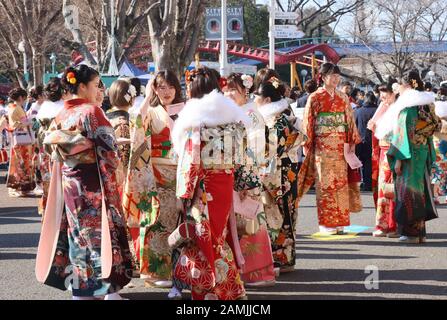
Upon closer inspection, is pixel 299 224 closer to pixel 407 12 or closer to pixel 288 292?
pixel 288 292

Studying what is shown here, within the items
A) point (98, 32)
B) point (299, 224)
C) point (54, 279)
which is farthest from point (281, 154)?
point (98, 32)

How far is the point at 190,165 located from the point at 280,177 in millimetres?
1973

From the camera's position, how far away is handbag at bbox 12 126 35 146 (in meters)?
15.4

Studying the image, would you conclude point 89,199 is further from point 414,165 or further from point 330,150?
point 414,165

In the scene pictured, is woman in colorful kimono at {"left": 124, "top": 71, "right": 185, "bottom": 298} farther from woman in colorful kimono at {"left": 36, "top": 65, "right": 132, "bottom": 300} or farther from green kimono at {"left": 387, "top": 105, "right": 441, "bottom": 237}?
green kimono at {"left": 387, "top": 105, "right": 441, "bottom": 237}

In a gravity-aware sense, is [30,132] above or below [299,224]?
above

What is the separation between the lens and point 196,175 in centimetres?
651

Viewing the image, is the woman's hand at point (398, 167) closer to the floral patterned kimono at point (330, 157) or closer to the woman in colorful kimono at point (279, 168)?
the floral patterned kimono at point (330, 157)

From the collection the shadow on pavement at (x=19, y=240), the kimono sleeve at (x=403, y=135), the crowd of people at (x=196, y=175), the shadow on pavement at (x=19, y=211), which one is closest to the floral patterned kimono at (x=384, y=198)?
the crowd of people at (x=196, y=175)

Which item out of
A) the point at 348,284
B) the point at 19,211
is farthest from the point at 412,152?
the point at 19,211

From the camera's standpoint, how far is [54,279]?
673 centimetres

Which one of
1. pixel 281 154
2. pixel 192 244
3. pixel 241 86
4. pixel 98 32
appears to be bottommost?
pixel 192 244

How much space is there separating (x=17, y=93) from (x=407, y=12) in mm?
24252

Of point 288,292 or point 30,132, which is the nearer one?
point 288,292
